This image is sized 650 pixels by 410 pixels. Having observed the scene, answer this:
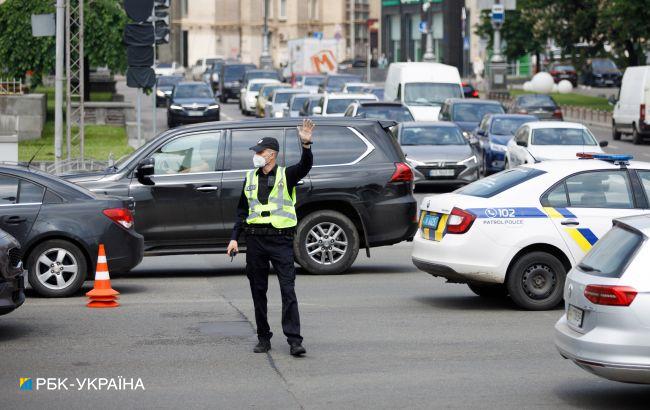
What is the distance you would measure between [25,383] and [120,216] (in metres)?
4.62

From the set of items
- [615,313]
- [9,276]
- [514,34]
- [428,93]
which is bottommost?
[9,276]

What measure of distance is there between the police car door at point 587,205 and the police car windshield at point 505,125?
66.4 feet

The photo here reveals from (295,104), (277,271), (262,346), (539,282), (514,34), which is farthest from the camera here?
(514,34)

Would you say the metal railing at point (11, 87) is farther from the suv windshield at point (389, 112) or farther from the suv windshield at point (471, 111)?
the suv windshield at point (471, 111)

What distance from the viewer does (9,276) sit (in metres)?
11.1

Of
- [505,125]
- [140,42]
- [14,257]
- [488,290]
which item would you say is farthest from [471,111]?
[14,257]

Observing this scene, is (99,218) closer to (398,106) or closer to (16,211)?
(16,211)

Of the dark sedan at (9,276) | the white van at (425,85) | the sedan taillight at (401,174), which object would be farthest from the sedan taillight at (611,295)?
the white van at (425,85)

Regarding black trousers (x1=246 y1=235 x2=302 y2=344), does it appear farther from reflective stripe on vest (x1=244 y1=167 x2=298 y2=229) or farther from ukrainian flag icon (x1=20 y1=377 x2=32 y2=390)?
ukrainian flag icon (x1=20 y1=377 x2=32 y2=390)

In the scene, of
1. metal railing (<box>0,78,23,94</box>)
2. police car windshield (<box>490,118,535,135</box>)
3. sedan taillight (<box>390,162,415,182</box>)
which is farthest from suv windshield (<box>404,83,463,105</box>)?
sedan taillight (<box>390,162,415,182</box>)

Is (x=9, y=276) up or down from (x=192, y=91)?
down

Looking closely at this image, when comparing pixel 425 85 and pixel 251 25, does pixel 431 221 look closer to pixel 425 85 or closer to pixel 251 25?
pixel 425 85

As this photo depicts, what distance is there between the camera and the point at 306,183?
1586 cm

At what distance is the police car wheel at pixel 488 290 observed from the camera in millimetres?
13672
